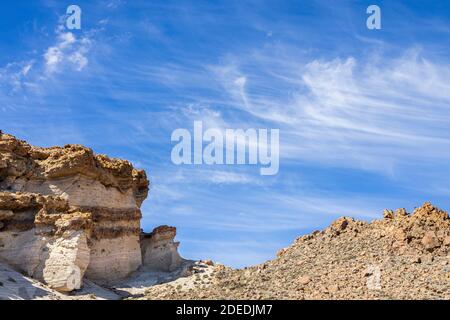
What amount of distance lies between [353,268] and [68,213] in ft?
68.0

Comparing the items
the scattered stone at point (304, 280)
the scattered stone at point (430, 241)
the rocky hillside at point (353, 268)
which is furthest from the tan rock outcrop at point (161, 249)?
the scattered stone at point (430, 241)

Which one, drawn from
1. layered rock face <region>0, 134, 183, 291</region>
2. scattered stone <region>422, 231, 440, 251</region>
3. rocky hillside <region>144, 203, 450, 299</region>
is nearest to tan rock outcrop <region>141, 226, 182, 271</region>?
layered rock face <region>0, 134, 183, 291</region>

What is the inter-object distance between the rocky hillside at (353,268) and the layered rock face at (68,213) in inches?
225

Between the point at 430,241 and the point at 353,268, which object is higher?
the point at 430,241

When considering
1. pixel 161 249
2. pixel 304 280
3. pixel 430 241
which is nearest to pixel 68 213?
pixel 161 249

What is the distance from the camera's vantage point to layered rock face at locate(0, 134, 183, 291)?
44.2 meters

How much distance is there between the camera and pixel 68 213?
47094mm

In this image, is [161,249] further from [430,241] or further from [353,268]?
[430,241]
